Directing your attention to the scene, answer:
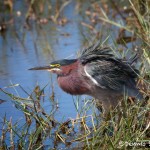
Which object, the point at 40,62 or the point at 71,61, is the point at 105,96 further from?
the point at 40,62

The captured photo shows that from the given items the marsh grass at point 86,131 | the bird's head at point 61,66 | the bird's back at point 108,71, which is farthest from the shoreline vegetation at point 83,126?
the bird's head at point 61,66

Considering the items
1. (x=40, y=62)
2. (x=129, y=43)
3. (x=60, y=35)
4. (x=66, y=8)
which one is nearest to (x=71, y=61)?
(x=40, y=62)

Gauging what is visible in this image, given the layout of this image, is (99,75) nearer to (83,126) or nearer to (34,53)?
(83,126)

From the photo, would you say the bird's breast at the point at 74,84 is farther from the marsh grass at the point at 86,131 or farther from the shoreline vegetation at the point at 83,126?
the marsh grass at the point at 86,131

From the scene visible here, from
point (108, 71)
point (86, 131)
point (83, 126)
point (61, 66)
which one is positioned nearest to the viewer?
point (86, 131)

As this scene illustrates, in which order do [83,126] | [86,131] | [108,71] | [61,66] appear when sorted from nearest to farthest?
1. [86,131]
2. [83,126]
3. [108,71]
4. [61,66]

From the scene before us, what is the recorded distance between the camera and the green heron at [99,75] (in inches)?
246

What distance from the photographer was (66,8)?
13.1 metres

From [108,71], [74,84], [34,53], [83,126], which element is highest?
[108,71]

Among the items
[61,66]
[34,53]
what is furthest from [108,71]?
[34,53]

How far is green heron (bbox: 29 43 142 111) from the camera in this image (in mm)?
6238

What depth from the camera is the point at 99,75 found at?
6.31 m

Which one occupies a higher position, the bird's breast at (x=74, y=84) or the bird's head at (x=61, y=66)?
the bird's head at (x=61, y=66)

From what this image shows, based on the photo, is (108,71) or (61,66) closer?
(108,71)
